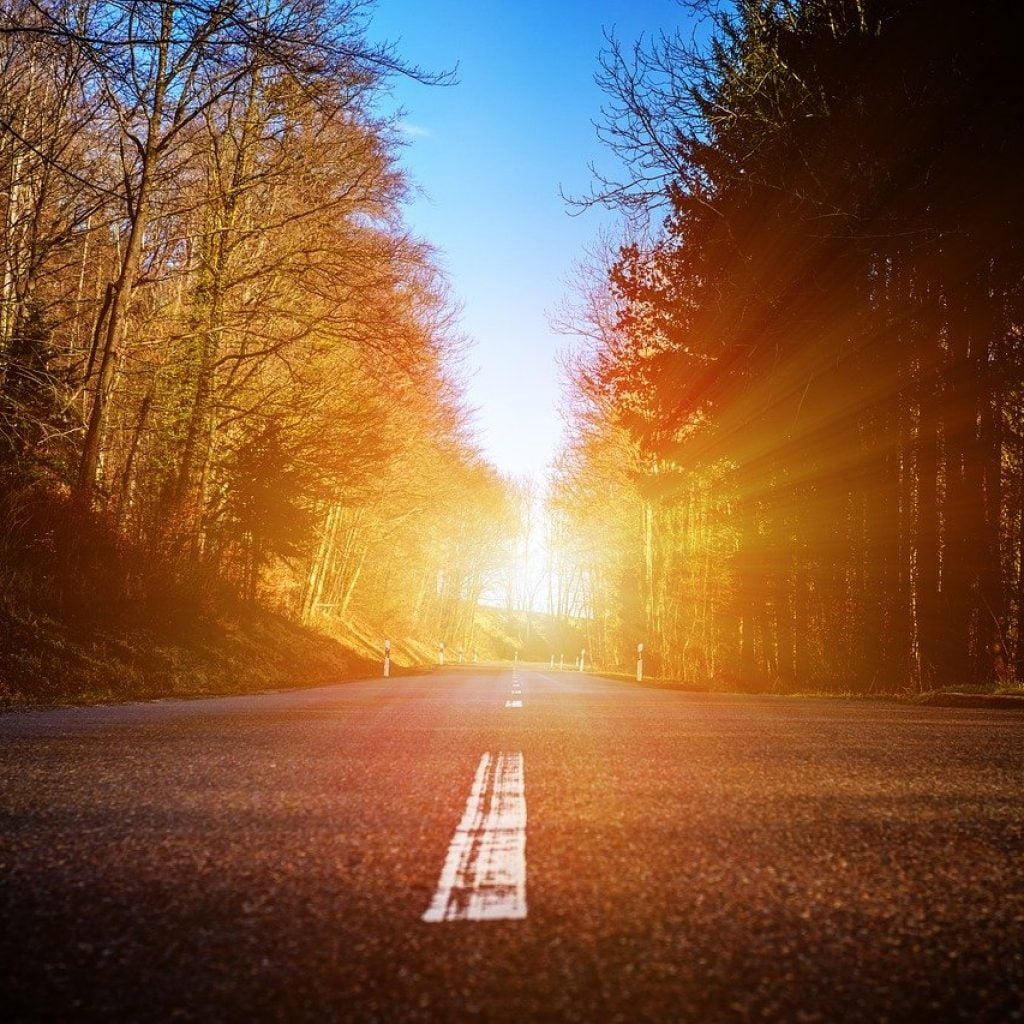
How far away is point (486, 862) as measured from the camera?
2.03 meters

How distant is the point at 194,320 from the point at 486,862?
14.5 m

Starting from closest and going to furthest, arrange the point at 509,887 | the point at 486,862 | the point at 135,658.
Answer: the point at 509,887, the point at 486,862, the point at 135,658

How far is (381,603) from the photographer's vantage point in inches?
1374

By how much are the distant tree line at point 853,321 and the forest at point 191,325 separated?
5324 millimetres

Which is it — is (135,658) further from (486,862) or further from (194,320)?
(486,862)

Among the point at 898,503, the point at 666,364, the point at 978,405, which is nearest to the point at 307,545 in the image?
the point at 666,364

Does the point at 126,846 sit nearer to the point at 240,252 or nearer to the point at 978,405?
the point at 978,405

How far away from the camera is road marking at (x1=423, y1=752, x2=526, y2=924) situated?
1667 mm

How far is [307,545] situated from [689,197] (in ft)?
36.1

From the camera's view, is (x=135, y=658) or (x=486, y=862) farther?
(x=135, y=658)

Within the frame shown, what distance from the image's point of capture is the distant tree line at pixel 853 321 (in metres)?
10.6

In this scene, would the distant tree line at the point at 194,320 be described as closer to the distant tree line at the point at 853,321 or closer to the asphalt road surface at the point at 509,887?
the distant tree line at the point at 853,321

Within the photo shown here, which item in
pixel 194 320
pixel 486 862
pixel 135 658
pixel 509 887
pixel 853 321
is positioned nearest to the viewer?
pixel 509 887

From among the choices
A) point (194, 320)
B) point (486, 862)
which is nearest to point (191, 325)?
point (194, 320)
